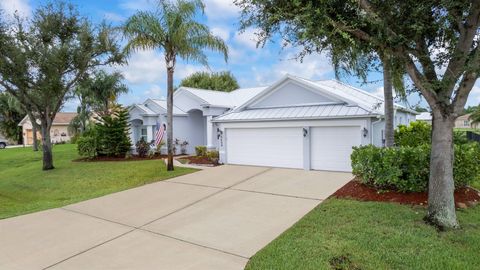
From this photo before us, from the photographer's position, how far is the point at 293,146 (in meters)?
13.5

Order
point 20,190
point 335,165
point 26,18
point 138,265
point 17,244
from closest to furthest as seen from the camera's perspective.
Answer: point 138,265
point 17,244
point 335,165
point 20,190
point 26,18

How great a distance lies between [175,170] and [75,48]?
8668 millimetres

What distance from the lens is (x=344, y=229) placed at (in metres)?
6.02

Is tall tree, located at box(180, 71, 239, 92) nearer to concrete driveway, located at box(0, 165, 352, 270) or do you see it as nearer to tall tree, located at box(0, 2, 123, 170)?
tall tree, located at box(0, 2, 123, 170)

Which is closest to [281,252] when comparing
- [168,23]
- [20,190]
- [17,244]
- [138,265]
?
[138,265]

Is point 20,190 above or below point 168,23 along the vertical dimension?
below

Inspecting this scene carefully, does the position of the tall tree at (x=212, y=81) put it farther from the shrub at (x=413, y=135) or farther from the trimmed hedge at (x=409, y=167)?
the trimmed hedge at (x=409, y=167)

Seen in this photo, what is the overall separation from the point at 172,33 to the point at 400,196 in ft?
33.9

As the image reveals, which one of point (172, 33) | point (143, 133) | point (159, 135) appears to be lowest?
point (159, 135)

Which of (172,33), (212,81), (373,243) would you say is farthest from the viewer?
(212,81)

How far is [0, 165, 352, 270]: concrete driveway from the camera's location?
17.2 ft

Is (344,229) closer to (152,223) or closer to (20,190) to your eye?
(152,223)

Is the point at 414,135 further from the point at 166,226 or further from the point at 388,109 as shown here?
the point at 166,226

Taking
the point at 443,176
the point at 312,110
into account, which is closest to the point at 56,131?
the point at 312,110
